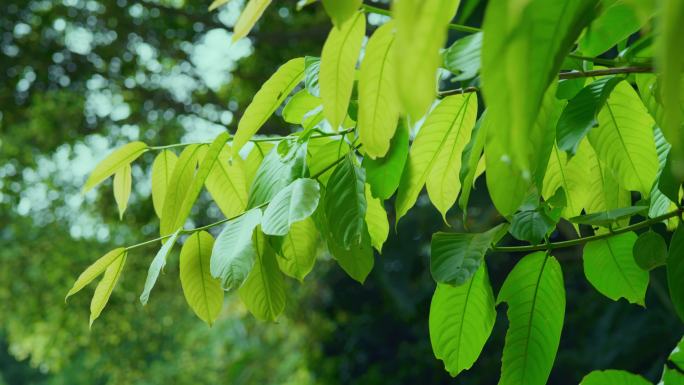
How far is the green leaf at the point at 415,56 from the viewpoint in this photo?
21cm

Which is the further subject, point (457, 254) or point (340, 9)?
point (457, 254)

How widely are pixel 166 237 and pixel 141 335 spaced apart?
5.01m

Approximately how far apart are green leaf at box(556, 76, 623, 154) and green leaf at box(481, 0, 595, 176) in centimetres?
17

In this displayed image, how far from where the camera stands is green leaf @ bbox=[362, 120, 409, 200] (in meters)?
0.50

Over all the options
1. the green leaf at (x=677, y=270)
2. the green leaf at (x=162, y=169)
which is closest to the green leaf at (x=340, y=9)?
the green leaf at (x=677, y=270)

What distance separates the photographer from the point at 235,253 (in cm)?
47

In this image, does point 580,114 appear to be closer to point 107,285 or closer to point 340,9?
point 340,9

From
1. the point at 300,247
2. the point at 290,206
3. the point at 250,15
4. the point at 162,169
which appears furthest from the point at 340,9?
the point at 162,169

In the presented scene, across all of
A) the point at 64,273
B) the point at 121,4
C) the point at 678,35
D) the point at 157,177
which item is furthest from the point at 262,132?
the point at 678,35

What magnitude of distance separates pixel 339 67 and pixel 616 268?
267 mm

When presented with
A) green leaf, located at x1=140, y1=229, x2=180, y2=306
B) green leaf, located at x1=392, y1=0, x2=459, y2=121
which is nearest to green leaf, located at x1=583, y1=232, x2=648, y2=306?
green leaf, located at x1=140, y1=229, x2=180, y2=306

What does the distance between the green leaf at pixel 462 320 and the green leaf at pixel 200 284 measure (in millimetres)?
138

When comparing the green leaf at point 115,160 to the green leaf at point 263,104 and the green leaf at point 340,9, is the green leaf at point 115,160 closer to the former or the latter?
the green leaf at point 263,104

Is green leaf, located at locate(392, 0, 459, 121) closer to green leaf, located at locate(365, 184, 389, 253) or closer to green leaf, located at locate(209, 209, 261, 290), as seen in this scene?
green leaf, located at locate(209, 209, 261, 290)
